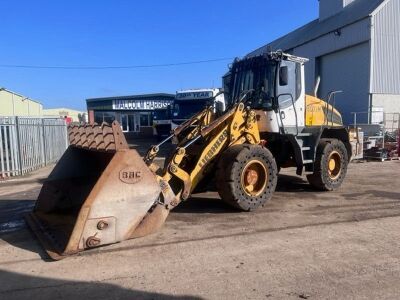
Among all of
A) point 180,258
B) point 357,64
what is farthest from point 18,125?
point 357,64

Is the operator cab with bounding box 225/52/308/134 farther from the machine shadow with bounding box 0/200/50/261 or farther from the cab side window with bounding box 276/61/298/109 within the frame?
the machine shadow with bounding box 0/200/50/261

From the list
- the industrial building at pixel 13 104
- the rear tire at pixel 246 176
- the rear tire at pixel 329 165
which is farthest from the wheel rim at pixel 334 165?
the industrial building at pixel 13 104

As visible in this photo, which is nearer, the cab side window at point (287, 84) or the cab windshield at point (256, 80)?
the cab side window at point (287, 84)

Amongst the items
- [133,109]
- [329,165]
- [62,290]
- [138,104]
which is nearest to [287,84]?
[329,165]

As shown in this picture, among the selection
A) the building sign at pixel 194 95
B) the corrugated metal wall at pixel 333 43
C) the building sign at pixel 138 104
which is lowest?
the building sign at pixel 194 95

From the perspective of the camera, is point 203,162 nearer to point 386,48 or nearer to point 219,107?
point 219,107

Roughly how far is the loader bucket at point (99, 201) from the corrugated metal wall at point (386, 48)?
19183 mm

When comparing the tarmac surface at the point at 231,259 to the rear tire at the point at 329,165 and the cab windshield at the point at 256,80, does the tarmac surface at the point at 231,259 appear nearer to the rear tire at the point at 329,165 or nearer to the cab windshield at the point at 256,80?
the rear tire at the point at 329,165

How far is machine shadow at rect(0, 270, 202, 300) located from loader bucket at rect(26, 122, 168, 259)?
66cm

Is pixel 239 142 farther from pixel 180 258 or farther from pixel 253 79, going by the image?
pixel 180 258

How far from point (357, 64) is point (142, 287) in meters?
22.1

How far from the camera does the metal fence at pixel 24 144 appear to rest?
A: 13.7 metres

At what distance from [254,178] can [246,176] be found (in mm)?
222

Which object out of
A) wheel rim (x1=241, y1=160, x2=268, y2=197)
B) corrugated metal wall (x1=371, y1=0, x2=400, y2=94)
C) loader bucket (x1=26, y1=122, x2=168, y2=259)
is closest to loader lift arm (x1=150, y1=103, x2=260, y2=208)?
wheel rim (x1=241, y1=160, x2=268, y2=197)
